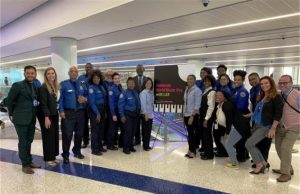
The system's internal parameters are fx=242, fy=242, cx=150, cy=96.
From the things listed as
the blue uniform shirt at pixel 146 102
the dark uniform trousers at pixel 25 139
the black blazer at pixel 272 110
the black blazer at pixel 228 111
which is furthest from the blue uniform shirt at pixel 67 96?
the black blazer at pixel 272 110

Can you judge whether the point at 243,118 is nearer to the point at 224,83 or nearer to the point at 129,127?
the point at 224,83

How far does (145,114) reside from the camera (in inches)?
193

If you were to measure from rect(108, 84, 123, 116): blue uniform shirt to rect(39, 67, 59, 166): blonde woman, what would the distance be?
110 centimetres

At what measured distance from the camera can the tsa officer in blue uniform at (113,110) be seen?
15.5 ft

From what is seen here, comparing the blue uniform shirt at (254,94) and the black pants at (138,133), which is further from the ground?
the blue uniform shirt at (254,94)

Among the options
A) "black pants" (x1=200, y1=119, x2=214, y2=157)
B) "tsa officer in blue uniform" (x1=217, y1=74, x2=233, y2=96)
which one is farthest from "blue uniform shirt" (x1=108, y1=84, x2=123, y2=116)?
"tsa officer in blue uniform" (x1=217, y1=74, x2=233, y2=96)

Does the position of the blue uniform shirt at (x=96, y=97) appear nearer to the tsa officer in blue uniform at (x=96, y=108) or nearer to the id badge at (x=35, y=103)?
the tsa officer in blue uniform at (x=96, y=108)

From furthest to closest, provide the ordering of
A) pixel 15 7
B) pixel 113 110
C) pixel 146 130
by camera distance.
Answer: pixel 15 7
pixel 146 130
pixel 113 110

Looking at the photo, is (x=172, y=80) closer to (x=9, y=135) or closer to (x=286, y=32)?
(x=9, y=135)

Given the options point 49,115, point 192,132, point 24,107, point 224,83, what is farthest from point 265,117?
point 24,107

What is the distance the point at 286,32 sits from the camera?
7734 millimetres

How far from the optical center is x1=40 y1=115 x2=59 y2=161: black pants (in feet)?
12.7

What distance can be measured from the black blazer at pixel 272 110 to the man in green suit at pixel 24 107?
345 centimetres

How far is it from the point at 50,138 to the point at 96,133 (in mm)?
891
